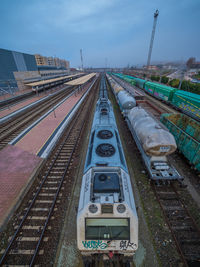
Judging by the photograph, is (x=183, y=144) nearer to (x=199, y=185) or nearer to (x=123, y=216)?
(x=199, y=185)

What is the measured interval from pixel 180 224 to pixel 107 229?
534 cm

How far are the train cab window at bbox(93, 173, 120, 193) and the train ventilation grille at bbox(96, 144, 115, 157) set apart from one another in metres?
1.45

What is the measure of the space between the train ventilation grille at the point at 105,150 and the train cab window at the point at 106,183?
1.45 m

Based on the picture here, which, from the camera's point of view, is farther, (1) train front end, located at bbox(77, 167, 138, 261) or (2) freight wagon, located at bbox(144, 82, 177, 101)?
(2) freight wagon, located at bbox(144, 82, 177, 101)

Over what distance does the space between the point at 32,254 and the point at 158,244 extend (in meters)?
6.33

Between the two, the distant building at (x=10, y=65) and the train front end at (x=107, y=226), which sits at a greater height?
the distant building at (x=10, y=65)

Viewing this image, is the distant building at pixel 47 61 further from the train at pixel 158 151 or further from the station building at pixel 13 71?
the train at pixel 158 151

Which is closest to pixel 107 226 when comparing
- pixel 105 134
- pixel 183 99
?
pixel 105 134

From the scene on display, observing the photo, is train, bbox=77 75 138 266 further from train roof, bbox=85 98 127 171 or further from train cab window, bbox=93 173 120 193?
train roof, bbox=85 98 127 171

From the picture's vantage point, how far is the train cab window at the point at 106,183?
5047mm

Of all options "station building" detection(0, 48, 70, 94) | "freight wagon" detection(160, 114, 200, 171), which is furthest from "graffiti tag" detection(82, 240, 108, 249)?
"station building" detection(0, 48, 70, 94)

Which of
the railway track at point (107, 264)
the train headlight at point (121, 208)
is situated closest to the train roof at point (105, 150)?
the train headlight at point (121, 208)

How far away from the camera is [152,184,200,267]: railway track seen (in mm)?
5781

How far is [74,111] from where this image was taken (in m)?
23.1
